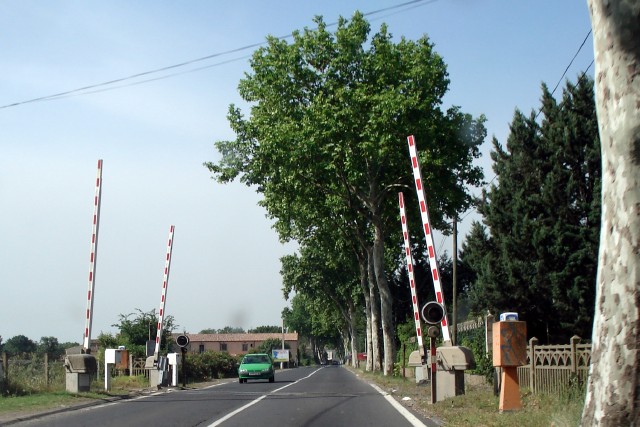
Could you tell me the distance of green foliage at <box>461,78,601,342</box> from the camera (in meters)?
29.9

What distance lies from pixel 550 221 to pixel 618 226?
81.7 ft

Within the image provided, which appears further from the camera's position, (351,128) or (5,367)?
(351,128)

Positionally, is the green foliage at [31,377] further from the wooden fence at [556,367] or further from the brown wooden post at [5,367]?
the wooden fence at [556,367]

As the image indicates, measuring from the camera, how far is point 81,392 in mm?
22594

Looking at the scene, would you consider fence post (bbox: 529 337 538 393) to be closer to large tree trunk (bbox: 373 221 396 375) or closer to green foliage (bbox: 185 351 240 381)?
large tree trunk (bbox: 373 221 396 375)

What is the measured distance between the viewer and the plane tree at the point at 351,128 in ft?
113

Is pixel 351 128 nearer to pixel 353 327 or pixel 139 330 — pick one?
pixel 139 330

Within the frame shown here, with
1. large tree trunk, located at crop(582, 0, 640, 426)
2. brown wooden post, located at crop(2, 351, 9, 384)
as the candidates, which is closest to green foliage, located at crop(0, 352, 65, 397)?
brown wooden post, located at crop(2, 351, 9, 384)

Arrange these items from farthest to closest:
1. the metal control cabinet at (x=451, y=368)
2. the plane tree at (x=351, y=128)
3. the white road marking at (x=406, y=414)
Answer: the plane tree at (x=351, y=128), the metal control cabinet at (x=451, y=368), the white road marking at (x=406, y=414)

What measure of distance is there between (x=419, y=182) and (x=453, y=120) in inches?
656

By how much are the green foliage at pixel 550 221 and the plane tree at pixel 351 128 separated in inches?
149

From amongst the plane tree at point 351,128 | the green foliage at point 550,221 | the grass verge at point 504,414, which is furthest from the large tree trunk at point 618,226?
the plane tree at point 351,128

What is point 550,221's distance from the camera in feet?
101

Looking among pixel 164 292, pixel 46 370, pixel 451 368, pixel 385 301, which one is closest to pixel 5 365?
pixel 46 370
